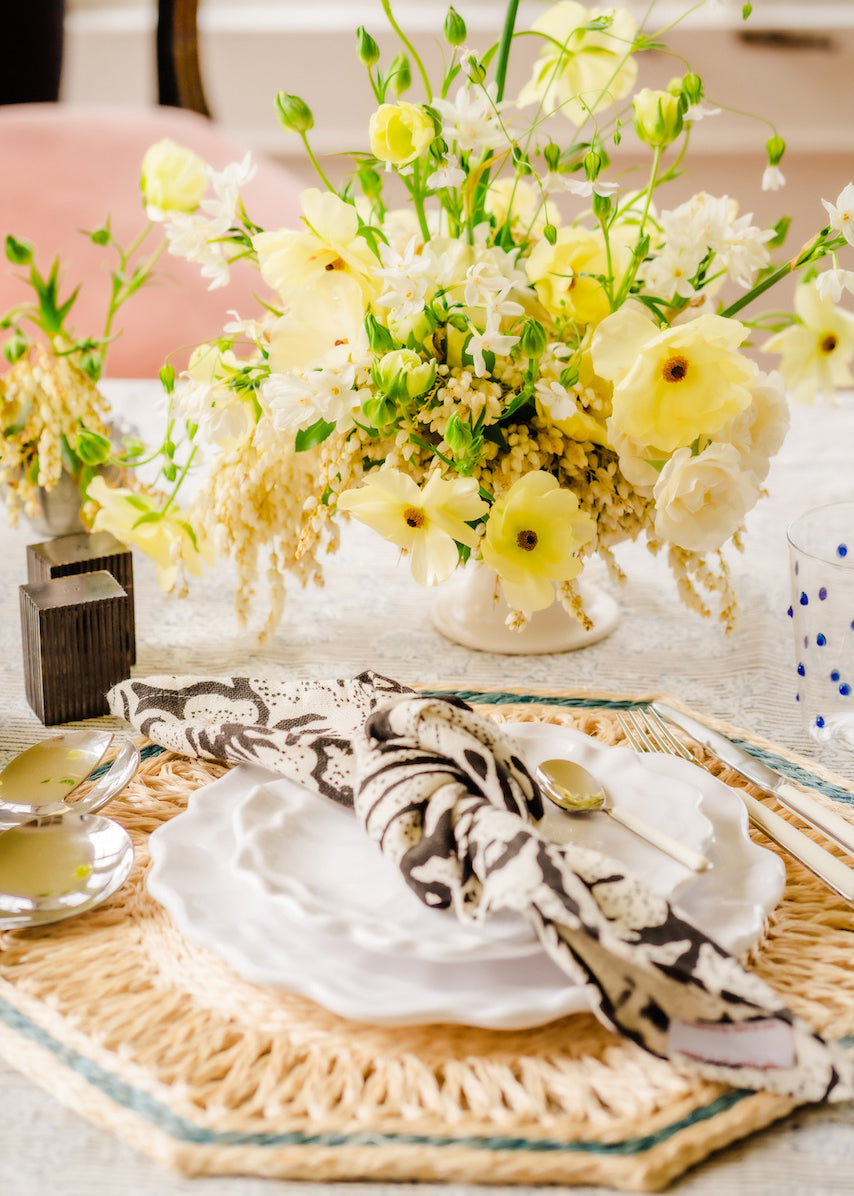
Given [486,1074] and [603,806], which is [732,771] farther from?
[486,1074]

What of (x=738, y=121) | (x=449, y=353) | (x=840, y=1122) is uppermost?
(x=738, y=121)

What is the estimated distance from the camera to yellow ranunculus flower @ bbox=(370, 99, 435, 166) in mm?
630

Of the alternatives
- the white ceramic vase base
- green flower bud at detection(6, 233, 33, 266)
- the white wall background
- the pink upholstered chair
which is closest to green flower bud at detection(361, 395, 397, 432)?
the white ceramic vase base

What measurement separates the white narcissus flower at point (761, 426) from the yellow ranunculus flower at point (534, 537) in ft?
0.34

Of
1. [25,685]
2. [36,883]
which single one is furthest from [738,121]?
[36,883]

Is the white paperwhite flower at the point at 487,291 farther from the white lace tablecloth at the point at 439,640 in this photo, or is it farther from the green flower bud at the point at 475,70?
the white lace tablecloth at the point at 439,640

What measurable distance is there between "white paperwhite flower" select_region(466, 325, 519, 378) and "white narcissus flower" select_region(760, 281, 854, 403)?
0.31 m

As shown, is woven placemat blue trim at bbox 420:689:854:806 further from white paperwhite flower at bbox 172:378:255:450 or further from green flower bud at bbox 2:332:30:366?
green flower bud at bbox 2:332:30:366

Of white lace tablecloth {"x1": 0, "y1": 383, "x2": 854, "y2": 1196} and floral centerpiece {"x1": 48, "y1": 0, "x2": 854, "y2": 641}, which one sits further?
white lace tablecloth {"x1": 0, "y1": 383, "x2": 854, "y2": 1196}

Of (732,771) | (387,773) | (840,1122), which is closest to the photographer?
(840,1122)

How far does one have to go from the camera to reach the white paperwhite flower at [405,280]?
2.08 ft

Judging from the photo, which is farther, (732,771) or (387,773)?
(732,771)

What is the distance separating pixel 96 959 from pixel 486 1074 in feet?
0.61

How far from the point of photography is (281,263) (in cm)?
69
